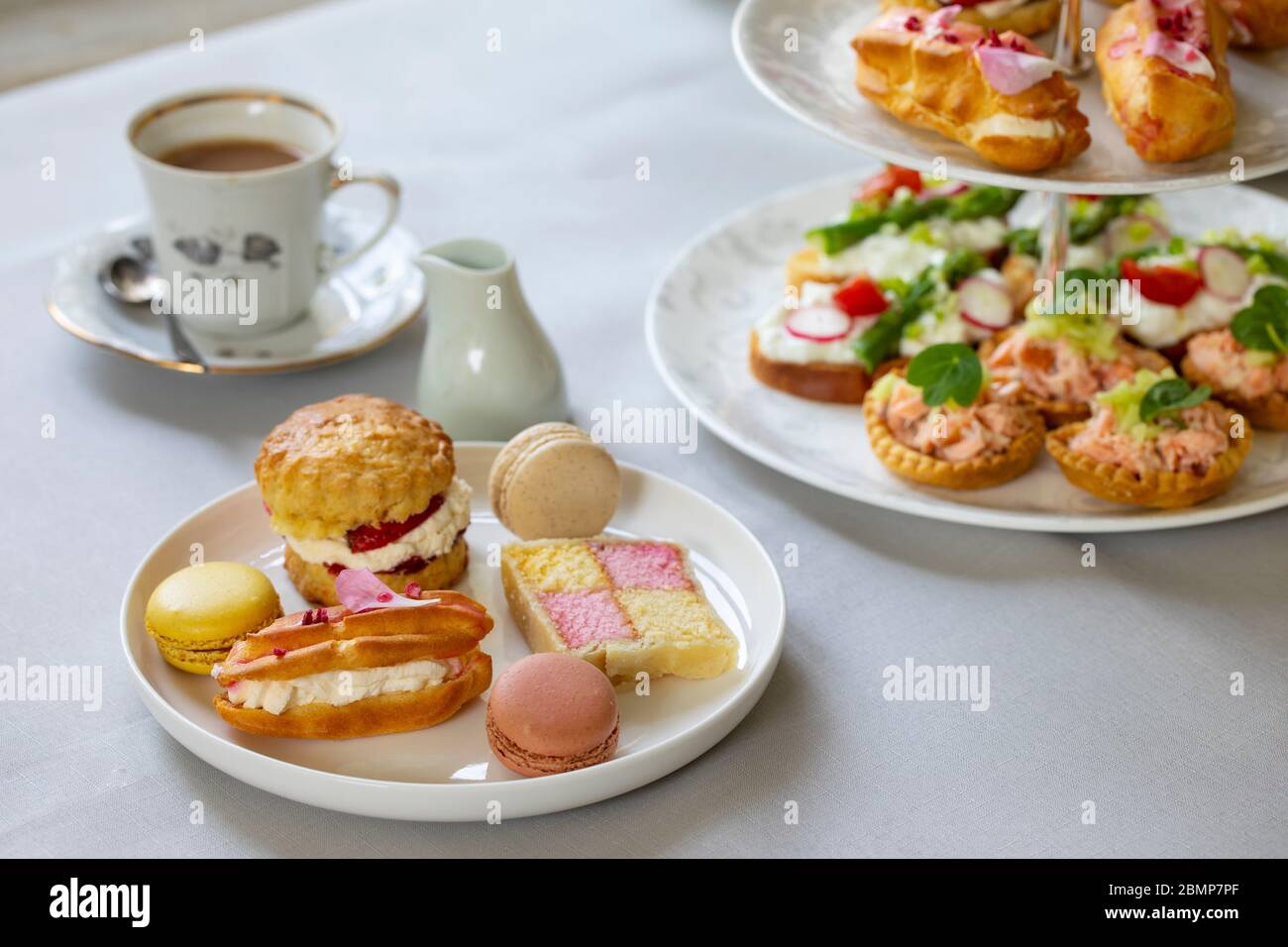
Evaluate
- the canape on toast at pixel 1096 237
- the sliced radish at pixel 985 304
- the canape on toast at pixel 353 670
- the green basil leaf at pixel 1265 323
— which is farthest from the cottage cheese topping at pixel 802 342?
the canape on toast at pixel 353 670

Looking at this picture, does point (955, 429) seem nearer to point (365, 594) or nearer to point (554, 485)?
point (554, 485)

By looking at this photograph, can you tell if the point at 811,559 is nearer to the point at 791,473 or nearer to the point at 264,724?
the point at 791,473

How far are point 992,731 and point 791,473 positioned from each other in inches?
17.9

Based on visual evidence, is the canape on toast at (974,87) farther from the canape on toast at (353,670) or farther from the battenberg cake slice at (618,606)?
the canape on toast at (353,670)

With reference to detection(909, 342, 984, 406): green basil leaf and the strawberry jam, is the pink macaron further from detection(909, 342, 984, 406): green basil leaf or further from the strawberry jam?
detection(909, 342, 984, 406): green basil leaf

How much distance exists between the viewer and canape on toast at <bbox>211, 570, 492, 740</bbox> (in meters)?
1.32

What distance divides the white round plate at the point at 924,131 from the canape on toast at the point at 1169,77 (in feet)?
0.10

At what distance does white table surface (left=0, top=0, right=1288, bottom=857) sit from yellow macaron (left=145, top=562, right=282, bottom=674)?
0.30 ft

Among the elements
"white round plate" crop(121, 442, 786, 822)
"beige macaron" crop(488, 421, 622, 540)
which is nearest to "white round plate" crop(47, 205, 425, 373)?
"white round plate" crop(121, 442, 786, 822)

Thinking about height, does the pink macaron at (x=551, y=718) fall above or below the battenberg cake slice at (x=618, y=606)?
above

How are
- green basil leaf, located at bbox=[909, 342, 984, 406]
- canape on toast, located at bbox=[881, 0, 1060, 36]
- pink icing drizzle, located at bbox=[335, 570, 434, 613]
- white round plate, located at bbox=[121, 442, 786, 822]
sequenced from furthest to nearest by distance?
canape on toast, located at bbox=[881, 0, 1060, 36], green basil leaf, located at bbox=[909, 342, 984, 406], pink icing drizzle, located at bbox=[335, 570, 434, 613], white round plate, located at bbox=[121, 442, 786, 822]

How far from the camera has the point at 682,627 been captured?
57.2 inches

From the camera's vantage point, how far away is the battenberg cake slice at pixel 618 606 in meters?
1.42
